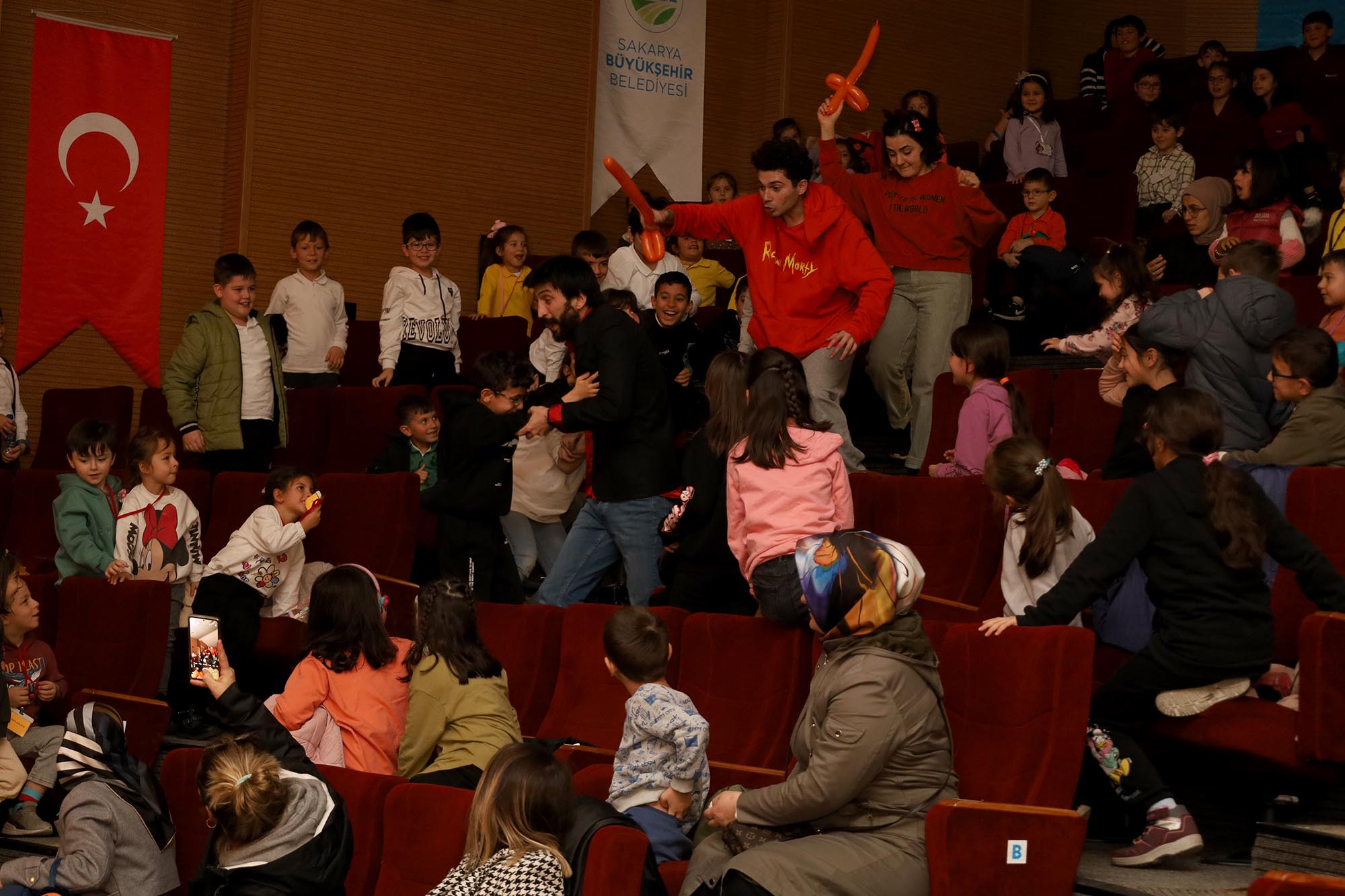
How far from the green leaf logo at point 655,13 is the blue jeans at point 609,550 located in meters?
5.32

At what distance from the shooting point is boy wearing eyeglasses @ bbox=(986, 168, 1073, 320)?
22.0 ft

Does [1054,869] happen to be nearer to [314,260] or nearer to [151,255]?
[314,260]

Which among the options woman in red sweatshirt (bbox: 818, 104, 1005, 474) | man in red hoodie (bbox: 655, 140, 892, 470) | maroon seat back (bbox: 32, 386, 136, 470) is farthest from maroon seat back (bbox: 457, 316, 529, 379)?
man in red hoodie (bbox: 655, 140, 892, 470)

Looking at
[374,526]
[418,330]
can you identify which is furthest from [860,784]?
[418,330]

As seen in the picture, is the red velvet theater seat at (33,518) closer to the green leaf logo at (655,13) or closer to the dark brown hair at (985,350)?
the dark brown hair at (985,350)

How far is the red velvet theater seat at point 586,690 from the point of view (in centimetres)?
404

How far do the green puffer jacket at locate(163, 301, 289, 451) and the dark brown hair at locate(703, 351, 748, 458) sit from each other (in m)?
2.77

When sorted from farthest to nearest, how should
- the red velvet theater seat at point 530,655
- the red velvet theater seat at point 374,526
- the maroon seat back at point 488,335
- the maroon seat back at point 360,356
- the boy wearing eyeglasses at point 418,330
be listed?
the maroon seat back at point 360,356 < the maroon seat back at point 488,335 < the boy wearing eyeglasses at point 418,330 < the red velvet theater seat at point 374,526 < the red velvet theater seat at point 530,655

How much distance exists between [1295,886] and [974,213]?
4.21 metres

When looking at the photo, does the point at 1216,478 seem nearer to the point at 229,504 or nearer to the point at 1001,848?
the point at 1001,848

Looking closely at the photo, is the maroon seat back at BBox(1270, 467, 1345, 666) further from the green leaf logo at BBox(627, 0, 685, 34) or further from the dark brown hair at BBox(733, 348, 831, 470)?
the green leaf logo at BBox(627, 0, 685, 34)

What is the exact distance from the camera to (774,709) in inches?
145

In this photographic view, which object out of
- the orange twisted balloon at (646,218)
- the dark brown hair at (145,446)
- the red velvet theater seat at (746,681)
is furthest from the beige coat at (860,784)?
the dark brown hair at (145,446)

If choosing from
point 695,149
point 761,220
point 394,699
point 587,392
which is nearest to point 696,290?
point 695,149
